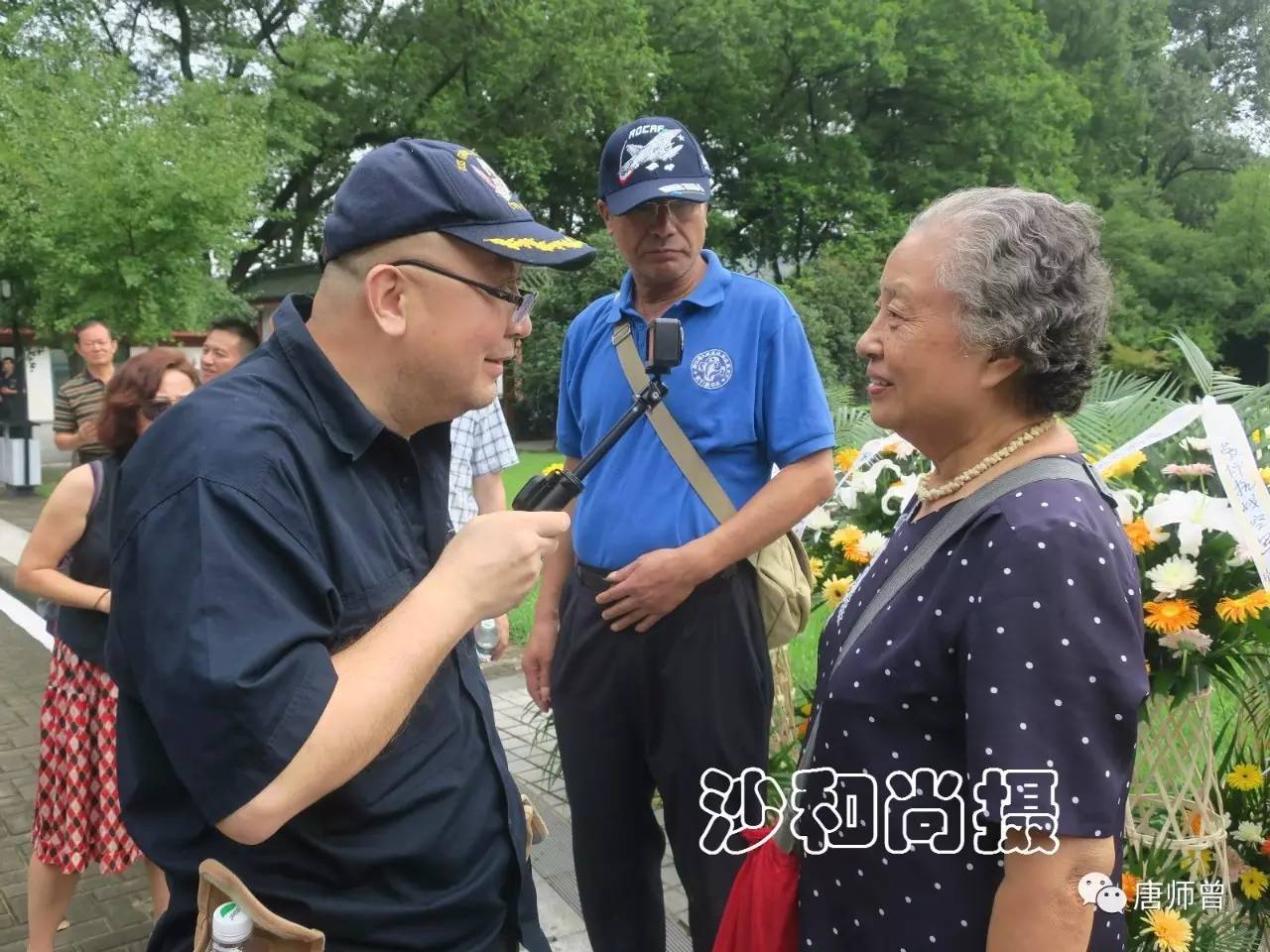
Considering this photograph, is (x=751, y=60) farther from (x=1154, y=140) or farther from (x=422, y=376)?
(x=422, y=376)

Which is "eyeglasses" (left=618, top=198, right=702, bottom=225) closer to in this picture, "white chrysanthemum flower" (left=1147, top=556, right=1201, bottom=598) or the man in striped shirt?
"white chrysanthemum flower" (left=1147, top=556, right=1201, bottom=598)

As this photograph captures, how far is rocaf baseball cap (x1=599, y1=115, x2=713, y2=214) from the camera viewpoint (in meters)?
2.59

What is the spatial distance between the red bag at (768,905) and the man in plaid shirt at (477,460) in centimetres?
244

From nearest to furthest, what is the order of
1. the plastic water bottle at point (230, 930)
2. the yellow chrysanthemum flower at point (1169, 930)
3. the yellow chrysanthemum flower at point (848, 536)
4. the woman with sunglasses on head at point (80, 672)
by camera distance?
1. the plastic water bottle at point (230, 930)
2. the yellow chrysanthemum flower at point (1169, 930)
3. the yellow chrysanthemum flower at point (848, 536)
4. the woman with sunglasses on head at point (80, 672)

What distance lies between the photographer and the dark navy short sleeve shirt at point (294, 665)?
3.78 ft

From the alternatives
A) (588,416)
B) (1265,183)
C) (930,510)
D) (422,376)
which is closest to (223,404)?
(422,376)

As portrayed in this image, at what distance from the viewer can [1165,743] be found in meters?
2.49

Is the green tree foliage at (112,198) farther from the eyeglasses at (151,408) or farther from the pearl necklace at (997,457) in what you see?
the pearl necklace at (997,457)

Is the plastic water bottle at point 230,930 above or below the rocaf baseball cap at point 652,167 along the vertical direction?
below

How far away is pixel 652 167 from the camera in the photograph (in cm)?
261

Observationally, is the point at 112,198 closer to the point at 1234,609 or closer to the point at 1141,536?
the point at 1141,536

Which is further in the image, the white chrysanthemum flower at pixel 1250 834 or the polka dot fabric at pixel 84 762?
the polka dot fabric at pixel 84 762

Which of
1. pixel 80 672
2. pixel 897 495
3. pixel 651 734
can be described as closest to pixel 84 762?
pixel 80 672

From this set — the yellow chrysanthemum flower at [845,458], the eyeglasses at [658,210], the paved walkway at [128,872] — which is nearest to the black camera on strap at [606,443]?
the eyeglasses at [658,210]
